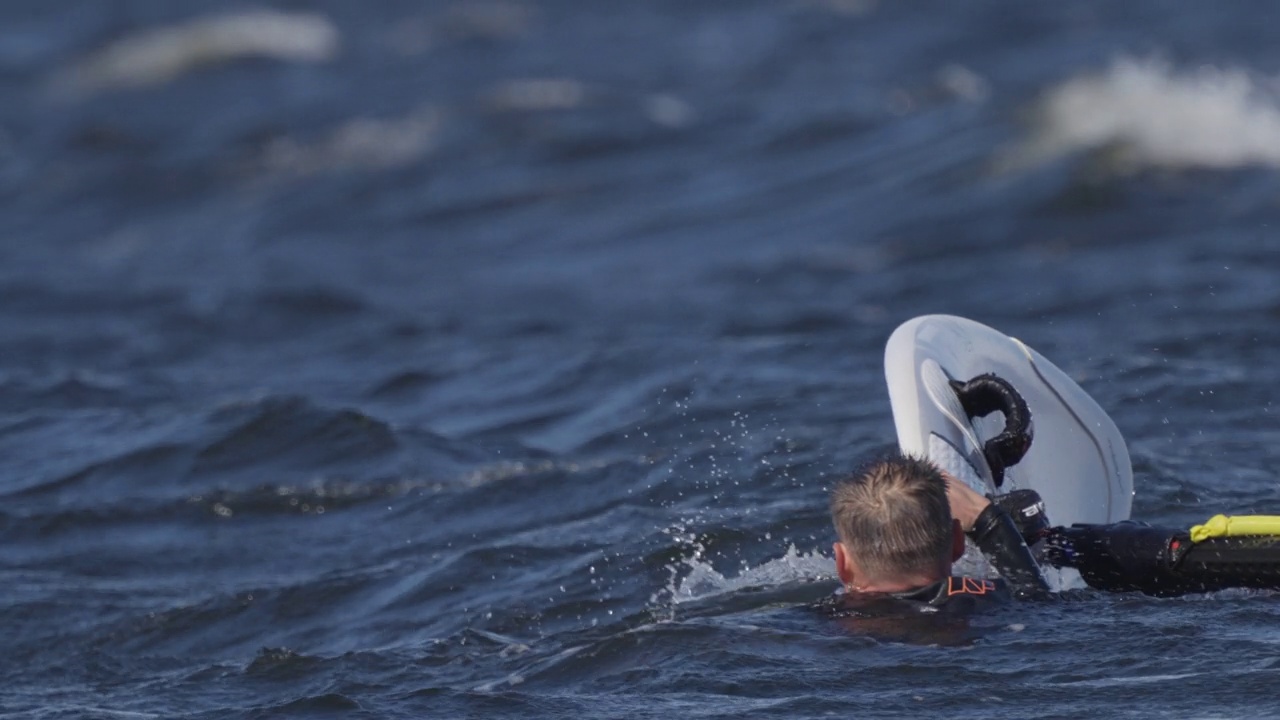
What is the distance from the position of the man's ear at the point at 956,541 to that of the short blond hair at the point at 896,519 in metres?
0.04

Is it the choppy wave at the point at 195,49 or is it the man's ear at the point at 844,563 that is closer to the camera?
the man's ear at the point at 844,563

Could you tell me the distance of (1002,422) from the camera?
6156mm

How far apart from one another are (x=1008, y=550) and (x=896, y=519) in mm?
518

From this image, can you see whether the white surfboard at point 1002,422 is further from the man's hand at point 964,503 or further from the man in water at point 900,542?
the man in water at point 900,542

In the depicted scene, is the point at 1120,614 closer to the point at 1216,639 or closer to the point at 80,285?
the point at 1216,639

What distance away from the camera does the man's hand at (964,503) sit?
5199mm

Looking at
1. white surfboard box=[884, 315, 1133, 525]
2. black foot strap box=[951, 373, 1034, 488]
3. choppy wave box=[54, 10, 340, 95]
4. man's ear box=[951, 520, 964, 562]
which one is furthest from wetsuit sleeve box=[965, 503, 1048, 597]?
choppy wave box=[54, 10, 340, 95]

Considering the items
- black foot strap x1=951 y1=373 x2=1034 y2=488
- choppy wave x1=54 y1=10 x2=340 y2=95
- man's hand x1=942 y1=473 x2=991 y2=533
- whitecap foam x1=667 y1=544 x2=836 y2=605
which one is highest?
choppy wave x1=54 y1=10 x2=340 y2=95

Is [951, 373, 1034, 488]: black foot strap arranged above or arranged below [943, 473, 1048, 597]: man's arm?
above

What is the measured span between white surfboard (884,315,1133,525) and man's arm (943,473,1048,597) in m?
0.44

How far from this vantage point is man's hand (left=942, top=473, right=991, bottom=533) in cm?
520

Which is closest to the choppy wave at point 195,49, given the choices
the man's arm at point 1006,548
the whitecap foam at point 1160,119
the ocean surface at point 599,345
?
the ocean surface at point 599,345

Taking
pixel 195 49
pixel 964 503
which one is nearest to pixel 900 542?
pixel 964 503

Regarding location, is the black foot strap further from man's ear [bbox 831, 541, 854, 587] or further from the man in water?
man's ear [bbox 831, 541, 854, 587]
